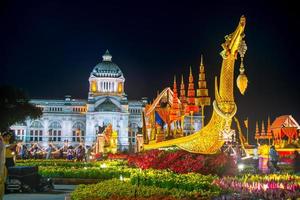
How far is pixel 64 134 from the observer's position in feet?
340

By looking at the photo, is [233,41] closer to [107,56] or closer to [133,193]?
[133,193]

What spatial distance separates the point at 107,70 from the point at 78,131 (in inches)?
648

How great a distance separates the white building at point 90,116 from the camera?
100 meters

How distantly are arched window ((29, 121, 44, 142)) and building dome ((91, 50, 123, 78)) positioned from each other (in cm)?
1744

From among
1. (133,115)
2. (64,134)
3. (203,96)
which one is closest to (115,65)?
(133,115)

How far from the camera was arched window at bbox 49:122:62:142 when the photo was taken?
103500 millimetres

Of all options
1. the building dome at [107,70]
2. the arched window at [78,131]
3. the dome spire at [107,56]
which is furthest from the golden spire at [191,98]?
the dome spire at [107,56]

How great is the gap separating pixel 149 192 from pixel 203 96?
1316 cm

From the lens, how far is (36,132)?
340ft

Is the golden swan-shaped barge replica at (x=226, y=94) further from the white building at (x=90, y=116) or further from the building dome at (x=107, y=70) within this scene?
the building dome at (x=107, y=70)

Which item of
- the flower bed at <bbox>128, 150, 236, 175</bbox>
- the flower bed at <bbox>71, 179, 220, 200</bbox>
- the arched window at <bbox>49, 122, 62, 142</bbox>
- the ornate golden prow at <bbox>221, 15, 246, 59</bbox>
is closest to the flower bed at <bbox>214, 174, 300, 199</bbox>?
the flower bed at <bbox>71, 179, 220, 200</bbox>

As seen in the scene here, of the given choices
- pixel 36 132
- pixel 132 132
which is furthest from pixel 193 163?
pixel 36 132

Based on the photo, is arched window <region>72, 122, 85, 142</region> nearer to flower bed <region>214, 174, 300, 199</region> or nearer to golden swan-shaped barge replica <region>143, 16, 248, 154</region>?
golden swan-shaped barge replica <region>143, 16, 248, 154</region>

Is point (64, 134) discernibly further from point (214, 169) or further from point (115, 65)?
point (214, 169)
